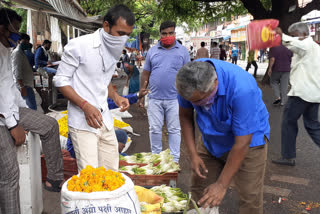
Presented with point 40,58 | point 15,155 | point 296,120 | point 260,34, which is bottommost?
point 296,120

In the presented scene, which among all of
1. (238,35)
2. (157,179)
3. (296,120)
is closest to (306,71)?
(296,120)

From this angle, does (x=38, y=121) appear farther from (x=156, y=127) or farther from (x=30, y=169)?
(x=156, y=127)

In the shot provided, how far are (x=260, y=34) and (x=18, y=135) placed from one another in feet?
7.50

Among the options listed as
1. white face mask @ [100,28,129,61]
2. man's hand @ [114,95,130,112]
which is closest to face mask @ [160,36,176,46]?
man's hand @ [114,95,130,112]

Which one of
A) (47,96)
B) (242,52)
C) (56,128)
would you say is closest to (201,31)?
(242,52)

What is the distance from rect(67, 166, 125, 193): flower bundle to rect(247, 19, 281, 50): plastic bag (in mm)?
1647

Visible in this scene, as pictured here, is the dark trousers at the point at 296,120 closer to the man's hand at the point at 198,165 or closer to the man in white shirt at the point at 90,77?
the man's hand at the point at 198,165

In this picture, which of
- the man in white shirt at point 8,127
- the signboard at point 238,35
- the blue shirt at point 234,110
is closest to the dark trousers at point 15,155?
the man in white shirt at point 8,127

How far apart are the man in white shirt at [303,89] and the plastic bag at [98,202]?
358cm

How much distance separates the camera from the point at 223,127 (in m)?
2.58

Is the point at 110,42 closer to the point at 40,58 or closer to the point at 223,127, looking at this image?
the point at 223,127

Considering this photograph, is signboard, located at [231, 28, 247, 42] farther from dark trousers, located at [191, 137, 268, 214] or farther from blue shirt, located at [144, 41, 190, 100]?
dark trousers, located at [191, 137, 268, 214]

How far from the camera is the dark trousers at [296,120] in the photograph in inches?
199

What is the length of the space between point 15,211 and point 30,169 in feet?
1.42
